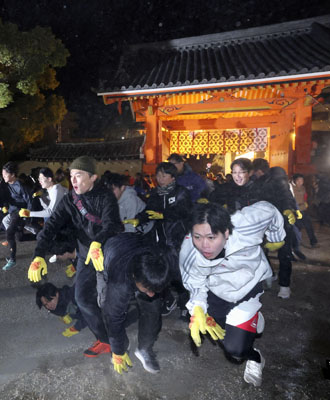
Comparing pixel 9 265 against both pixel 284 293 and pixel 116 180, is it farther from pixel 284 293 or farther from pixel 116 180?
pixel 284 293

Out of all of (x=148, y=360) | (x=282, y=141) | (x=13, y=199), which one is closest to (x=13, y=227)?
(x=13, y=199)

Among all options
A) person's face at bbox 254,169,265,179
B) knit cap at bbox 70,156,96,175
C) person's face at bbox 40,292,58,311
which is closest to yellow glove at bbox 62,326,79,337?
person's face at bbox 40,292,58,311

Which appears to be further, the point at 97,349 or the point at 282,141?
the point at 282,141

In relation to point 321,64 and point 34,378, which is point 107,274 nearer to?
point 34,378

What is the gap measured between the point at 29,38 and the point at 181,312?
504 inches

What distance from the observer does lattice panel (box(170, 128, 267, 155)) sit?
1033 centimetres

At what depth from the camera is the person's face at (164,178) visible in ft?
13.6

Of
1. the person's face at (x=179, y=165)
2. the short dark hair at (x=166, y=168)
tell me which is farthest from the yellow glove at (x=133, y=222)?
the person's face at (x=179, y=165)

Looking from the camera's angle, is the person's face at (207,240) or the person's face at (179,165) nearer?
the person's face at (207,240)

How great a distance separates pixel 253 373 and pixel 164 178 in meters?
2.73

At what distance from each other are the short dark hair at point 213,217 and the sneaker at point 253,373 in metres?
1.34

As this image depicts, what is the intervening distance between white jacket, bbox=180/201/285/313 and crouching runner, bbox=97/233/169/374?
0.30m

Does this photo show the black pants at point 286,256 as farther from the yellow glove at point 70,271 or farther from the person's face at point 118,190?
the yellow glove at point 70,271

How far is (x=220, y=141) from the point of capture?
10742 millimetres
